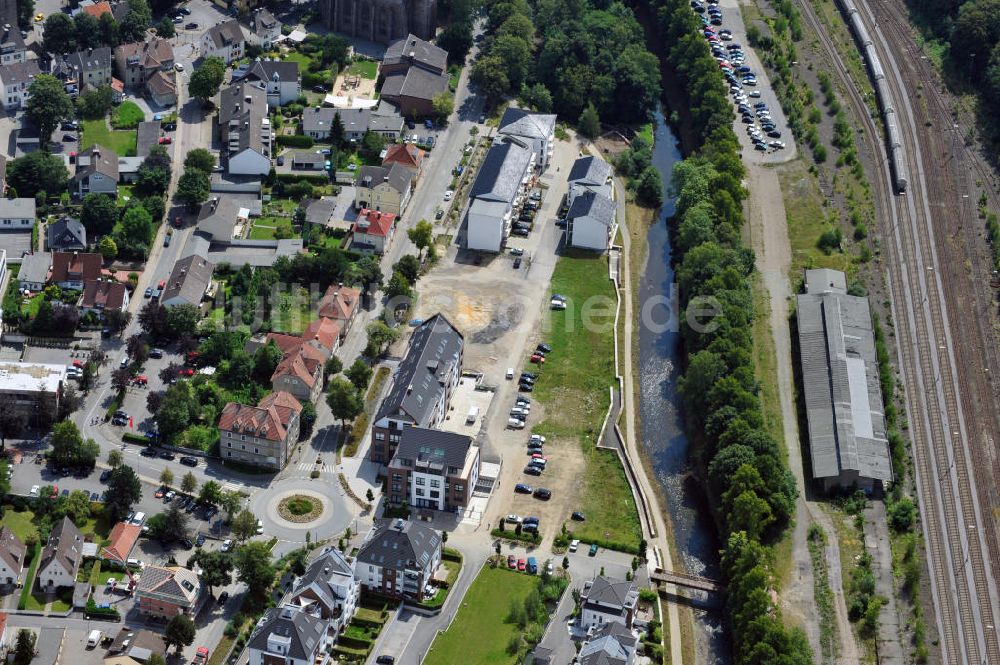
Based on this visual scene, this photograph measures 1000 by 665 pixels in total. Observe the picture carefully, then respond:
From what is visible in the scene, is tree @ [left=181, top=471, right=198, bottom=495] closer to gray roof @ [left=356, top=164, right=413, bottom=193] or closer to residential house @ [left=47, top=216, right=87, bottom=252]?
residential house @ [left=47, top=216, right=87, bottom=252]

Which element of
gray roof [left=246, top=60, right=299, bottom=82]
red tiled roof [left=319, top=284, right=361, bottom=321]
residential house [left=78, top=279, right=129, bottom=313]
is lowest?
residential house [left=78, top=279, right=129, bottom=313]

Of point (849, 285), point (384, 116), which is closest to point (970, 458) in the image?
point (849, 285)

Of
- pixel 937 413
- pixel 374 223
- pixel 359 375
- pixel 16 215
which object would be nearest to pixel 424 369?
pixel 359 375

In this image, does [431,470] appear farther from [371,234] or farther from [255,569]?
[371,234]

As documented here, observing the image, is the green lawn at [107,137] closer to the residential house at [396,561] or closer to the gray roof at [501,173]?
the gray roof at [501,173]

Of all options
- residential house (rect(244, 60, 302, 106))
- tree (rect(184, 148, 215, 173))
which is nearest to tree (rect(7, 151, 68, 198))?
tree (rect(184, 148, 215, 173))

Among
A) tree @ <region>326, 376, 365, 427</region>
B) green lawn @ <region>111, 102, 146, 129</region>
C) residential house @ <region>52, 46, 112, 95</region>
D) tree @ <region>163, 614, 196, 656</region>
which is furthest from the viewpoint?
residential house @ <region>52, 46, 112, 95</region>

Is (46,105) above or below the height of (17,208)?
above

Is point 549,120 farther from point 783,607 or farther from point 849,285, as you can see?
point 783,607
